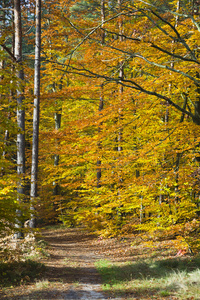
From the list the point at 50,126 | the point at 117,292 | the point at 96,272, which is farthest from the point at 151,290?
the point at 50,126

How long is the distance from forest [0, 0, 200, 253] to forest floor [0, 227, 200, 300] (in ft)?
3.30

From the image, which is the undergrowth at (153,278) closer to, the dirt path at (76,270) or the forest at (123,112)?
the dirt path at (76,270)

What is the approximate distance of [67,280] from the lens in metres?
7.26

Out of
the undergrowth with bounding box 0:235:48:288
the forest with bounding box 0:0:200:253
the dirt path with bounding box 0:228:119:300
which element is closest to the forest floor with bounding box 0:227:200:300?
the dirt path with bounding box 0:228:119:300

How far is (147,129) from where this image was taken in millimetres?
10938

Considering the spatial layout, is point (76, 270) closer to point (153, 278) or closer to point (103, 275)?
point (103, 275)

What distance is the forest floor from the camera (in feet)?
19.6

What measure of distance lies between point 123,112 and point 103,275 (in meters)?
6.13

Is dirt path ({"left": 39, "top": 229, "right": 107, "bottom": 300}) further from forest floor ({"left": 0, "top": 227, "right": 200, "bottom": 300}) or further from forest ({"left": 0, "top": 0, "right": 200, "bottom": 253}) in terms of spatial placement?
forest ({"left": 0, "top": 0, "right": 200, "bottom": 253})

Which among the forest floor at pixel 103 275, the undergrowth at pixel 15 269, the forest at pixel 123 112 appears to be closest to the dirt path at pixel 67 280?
the forest floor at pixel 103 275

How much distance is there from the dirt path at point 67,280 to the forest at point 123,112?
55.7 inches

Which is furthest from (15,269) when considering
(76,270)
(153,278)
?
(153,278)

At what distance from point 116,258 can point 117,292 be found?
13.0 ft

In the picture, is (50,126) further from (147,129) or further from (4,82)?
(4,82)
